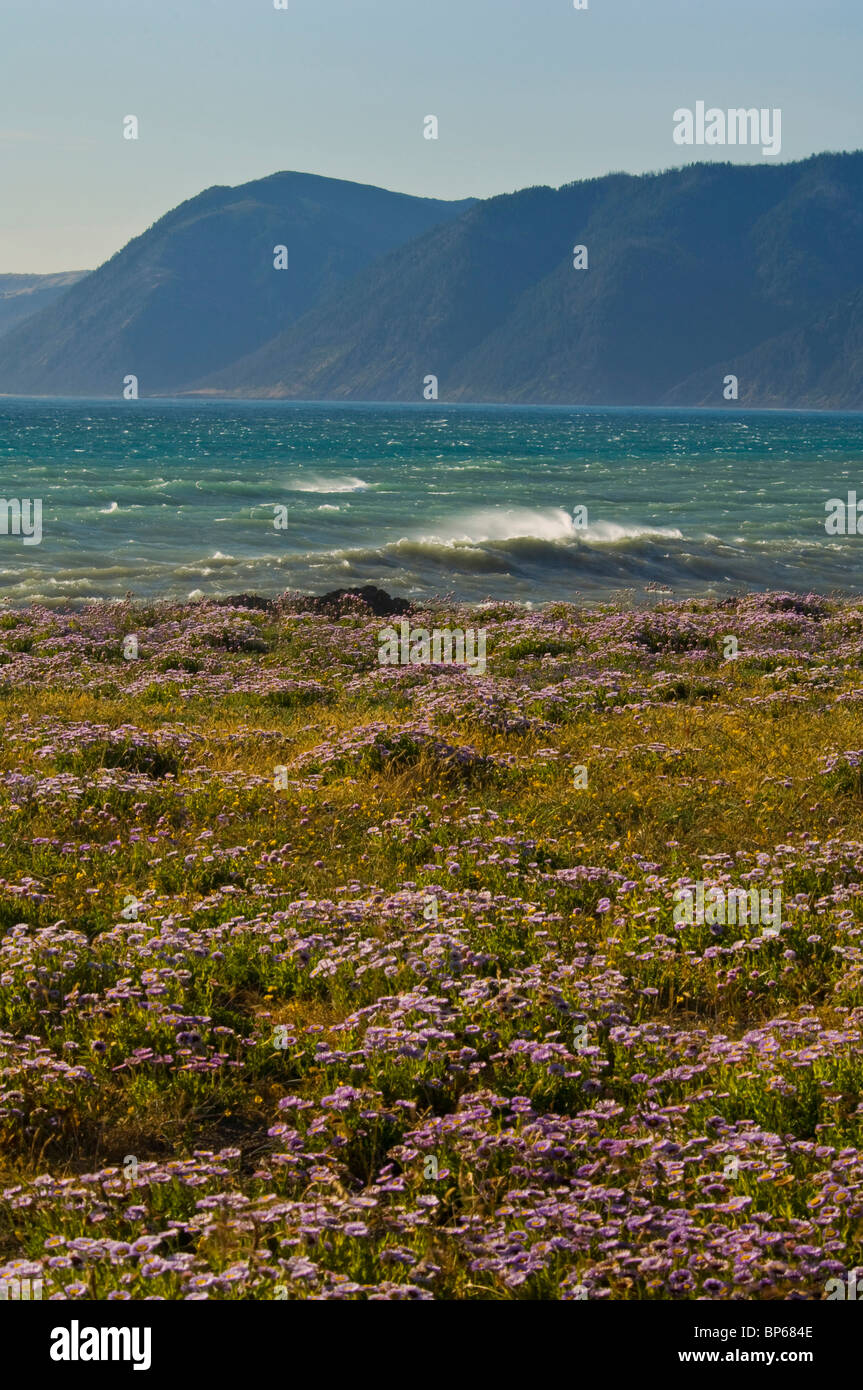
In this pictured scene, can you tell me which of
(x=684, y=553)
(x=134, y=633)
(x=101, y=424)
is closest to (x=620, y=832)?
(x=134, y=633)

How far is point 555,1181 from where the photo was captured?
5684 mm

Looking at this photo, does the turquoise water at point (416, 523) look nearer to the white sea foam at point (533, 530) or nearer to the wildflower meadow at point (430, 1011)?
the white sea foam at point (533, 530)

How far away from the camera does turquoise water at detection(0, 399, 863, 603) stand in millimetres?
34688

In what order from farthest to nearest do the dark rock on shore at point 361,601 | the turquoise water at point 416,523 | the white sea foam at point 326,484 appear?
the white sea foam at point 326,484 → the turquoise water at point 416,523 → the dark rock on shore at point 361,601

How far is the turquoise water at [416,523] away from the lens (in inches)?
1366

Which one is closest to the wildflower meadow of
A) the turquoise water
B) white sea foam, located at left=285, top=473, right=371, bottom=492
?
the turquoise water

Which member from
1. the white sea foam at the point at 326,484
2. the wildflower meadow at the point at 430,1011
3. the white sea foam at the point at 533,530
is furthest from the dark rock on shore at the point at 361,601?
the white sea foam at the point at 326,484

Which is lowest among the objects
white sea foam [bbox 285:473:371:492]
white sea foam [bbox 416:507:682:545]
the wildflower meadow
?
the wildflower meadow

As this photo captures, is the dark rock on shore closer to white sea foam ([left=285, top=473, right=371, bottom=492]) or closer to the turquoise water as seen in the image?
the turquoise water

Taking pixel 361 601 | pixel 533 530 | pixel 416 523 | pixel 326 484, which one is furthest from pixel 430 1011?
pixel 326 484

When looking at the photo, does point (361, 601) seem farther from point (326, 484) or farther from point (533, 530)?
point (326, 484)

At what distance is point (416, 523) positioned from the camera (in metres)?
47.5
